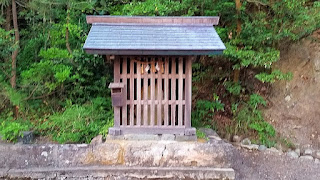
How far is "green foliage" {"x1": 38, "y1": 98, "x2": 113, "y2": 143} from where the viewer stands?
616 centimetres

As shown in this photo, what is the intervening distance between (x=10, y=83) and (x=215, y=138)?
18.6 ft

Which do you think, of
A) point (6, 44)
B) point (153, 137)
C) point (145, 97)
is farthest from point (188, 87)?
point (6, 44)

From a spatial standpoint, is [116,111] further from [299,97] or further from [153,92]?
[299,97]

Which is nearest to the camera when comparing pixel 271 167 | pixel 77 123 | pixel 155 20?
pixel 155 20

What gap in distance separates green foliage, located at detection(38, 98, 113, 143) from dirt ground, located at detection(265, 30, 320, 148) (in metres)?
5.16

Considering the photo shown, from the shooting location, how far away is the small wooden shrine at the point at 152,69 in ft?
16.6

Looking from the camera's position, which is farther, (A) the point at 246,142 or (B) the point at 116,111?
(A) the point at 246,142

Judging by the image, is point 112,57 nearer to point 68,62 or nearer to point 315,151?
point 68,62

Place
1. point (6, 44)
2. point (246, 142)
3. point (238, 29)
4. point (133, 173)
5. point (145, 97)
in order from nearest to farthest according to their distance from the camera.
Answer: point (133, 173) < point (145, 97) < point (6, 44) < point (246, 142) < point (238, 29)

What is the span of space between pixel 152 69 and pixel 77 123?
258cm

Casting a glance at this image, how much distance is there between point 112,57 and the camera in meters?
5.14

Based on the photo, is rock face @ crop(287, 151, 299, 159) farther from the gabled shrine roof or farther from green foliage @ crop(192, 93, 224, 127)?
the gabled shrine roof

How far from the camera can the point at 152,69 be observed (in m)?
5.24

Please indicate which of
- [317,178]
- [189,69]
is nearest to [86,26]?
[189,69]
